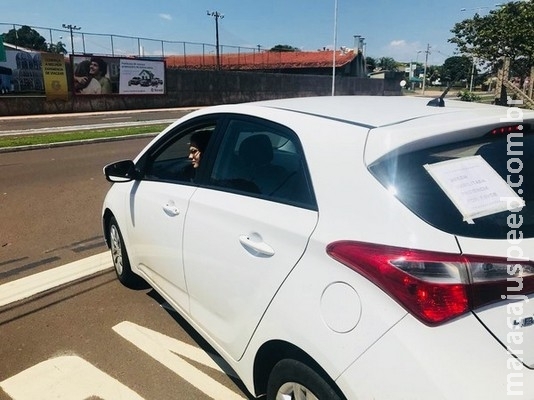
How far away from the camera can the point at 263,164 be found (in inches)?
100


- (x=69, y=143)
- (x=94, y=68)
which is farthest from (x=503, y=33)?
(x=94, y=68)

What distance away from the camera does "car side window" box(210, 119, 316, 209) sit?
2.15 metres

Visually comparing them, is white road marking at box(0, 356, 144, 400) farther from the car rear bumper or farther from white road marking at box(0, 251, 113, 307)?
the car rear bumper

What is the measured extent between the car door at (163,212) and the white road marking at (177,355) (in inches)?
15.2

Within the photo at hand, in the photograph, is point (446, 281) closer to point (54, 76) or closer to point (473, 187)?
point (473, 187)

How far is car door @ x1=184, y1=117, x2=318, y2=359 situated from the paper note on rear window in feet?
1.75

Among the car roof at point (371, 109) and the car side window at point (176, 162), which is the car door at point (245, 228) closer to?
the car roof at point (371, 109)

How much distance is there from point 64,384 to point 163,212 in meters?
1.22

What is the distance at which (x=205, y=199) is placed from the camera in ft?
8.65

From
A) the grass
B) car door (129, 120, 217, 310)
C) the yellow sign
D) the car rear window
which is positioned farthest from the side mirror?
the yellow sign

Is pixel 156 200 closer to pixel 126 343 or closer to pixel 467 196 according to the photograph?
pixel 126 343

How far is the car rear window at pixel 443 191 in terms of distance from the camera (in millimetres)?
1670

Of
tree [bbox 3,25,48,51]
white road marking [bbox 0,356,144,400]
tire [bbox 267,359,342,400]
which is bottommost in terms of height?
white road marking [bbox 0,356,144,400]

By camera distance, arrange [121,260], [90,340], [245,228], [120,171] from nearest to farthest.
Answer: [245,228] < [90,340] < [120,171] < [121,260]
